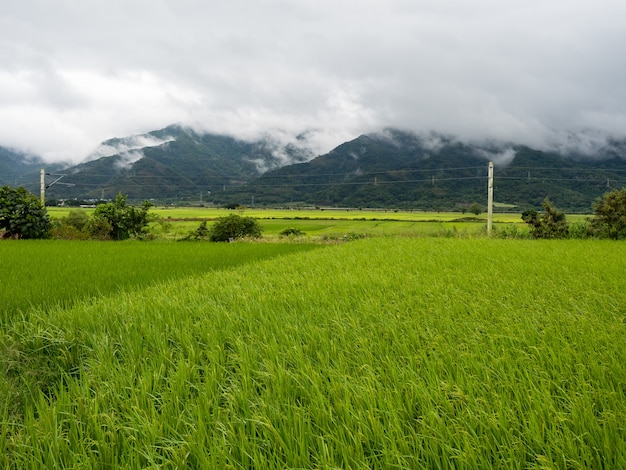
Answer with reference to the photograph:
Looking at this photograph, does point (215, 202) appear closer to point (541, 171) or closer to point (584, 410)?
point (541, 171)

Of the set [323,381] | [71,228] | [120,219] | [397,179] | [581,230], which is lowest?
[323,381]

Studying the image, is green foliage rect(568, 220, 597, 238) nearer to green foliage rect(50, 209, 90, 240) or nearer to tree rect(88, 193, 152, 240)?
tree rect(88, 193, 152, 240)

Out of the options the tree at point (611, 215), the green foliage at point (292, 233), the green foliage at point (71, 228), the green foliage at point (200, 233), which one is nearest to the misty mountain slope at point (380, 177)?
the green foliage at point (292, 233)

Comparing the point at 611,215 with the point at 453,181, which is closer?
the point at 611,215

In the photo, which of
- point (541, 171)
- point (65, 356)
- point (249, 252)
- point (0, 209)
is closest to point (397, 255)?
point (249, 252)

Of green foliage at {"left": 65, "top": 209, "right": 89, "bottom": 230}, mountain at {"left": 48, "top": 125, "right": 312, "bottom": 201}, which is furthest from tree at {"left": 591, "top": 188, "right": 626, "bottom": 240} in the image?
mountain at {"left": 48, "top": 125, "right": 312, "bottom": 201}

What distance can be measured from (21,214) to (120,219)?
342 centimetres

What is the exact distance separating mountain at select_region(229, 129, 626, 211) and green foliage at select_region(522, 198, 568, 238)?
4.86ft

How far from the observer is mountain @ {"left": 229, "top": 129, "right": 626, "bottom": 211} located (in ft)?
111

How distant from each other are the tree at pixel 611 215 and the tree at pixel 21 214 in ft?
70.9

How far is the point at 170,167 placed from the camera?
82.8 metres

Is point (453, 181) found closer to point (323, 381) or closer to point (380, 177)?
point (380, 177)

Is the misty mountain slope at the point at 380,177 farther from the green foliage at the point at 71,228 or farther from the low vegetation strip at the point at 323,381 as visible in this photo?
the low vegetation strip at the point at 323,381

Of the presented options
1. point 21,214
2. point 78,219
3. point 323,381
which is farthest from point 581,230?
point 21,214
